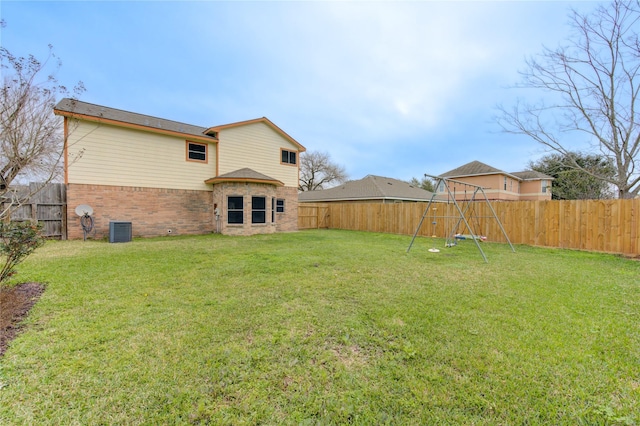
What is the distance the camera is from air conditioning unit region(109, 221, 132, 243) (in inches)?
373

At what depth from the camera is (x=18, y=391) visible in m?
2.01

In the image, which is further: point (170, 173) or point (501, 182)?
point (501, 182)

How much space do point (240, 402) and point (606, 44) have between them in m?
17.2

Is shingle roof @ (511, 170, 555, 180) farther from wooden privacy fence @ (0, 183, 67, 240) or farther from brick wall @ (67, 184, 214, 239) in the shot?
wooden privacy fence @ (0, 183, 67, 240)

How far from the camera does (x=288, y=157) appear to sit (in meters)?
15.3

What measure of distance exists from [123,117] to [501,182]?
27495 mm

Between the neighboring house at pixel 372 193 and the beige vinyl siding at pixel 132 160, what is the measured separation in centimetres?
1230

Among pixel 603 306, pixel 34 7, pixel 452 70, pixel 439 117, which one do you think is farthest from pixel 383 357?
pixel 439 117

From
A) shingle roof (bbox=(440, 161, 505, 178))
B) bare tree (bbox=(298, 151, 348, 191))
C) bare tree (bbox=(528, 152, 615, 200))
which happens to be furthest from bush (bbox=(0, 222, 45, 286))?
bare tree (bbox=(298, 151, 348, 191))

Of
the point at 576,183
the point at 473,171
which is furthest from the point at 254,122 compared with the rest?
the point at 576,183

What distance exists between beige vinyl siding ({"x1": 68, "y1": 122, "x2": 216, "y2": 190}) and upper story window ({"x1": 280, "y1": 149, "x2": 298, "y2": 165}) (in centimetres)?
379

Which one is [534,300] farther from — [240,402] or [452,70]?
[452,70]

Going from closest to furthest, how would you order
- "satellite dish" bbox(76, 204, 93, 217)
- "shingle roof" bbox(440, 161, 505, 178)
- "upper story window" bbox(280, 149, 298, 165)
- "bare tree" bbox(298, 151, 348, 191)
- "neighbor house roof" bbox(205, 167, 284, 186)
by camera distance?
"satellite dish" bbox(76, 204, 93, 217) < "neighbor house roof" bbox(205, 167, 284, 186) < "upper story window" bbox(280, 149, 298, 165) < "shingle roof" bbox(440, 161, 505, 178) < "bare tree" bbox(298, 151, 348, 191)

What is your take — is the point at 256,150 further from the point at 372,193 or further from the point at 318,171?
the point at 318,171
